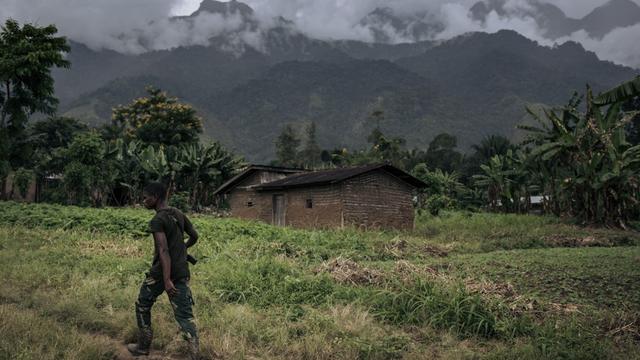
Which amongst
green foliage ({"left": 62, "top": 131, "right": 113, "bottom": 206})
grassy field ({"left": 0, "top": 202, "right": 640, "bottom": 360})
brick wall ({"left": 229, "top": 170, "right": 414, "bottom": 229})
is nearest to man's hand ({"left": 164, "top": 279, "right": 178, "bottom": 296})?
grassy field ({"left": 0, "top": 202, "right": 640, "bottom": 360})

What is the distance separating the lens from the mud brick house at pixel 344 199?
2039 cm

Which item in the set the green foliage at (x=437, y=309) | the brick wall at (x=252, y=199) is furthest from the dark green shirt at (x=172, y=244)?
the brick wall at (x=252, y=199)

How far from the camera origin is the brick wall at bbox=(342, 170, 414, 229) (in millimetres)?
20375

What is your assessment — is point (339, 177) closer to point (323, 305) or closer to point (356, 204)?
point (356, 204)

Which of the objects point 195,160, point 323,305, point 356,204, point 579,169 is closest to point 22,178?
point 195,160

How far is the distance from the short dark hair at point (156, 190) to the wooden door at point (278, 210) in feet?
60.2

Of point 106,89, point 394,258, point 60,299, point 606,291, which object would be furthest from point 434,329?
point 106,89

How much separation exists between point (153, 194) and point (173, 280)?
94cm

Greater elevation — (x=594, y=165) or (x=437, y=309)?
(x=594, y=165)

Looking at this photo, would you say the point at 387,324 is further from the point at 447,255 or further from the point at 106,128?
the point at 106,128

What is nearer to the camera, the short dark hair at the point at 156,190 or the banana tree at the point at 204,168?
the short dark hair at the point at 156,190

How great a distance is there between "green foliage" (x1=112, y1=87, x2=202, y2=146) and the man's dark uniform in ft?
135

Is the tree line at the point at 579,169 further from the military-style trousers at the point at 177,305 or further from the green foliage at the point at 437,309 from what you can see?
the military-style trousers at the point at 177,305

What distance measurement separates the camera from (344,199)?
66.4 ft
